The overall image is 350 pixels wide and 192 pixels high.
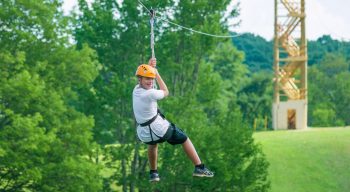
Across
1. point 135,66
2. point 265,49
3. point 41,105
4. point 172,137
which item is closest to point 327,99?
point 265,49

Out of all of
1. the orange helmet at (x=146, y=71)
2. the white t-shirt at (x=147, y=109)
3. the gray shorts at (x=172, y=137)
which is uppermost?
the orange helmet at (x=146, y=71)

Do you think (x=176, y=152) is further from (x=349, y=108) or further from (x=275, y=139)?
(x=349, y=108)

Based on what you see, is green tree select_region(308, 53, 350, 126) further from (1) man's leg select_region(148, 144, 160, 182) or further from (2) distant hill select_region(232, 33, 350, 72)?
(1) man's leg select_region(148, 144, 160, 182)

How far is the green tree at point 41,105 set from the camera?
34812 mm

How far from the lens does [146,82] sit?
41.2 feet

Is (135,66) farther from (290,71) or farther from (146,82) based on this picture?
(146,82)

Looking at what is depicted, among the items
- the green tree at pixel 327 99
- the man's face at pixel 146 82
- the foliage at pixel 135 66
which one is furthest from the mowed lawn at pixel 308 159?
the man's face at pixel 146 82

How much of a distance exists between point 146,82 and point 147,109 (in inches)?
18.4

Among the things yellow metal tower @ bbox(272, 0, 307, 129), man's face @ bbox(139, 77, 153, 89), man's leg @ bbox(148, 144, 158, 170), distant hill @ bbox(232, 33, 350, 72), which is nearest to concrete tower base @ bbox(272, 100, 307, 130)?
yellow metal tower @ bbox(272, 0, 307, 129)

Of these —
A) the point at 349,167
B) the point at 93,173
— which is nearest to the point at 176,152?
the point at 93,173

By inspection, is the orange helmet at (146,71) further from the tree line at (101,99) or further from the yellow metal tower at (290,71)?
the yellow metal tower at (290,71)

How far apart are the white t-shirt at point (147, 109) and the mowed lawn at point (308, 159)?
106ft

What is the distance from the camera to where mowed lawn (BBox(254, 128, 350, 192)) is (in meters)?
Answer: 45.1

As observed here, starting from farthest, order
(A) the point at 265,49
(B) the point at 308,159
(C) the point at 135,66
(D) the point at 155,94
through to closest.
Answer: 1. (A) the point at 265,49
2. (B) the point at 308,159
3. (C) the point at 135,66
4. (D) the point at 155,94
